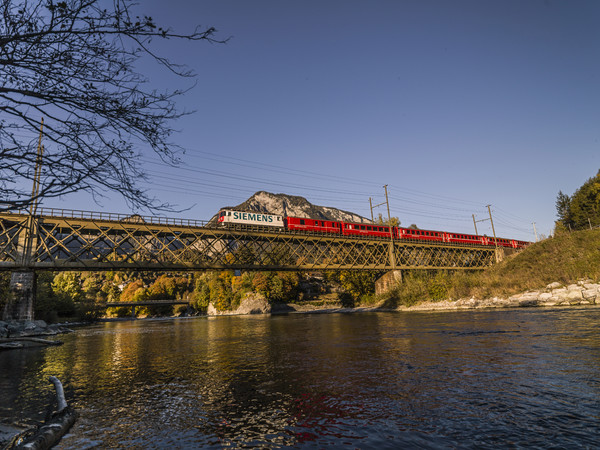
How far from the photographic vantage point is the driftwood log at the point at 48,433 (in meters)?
3.58

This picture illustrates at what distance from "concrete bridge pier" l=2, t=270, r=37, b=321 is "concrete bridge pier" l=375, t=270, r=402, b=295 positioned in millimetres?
44253

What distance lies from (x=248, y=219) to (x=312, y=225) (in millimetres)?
9568

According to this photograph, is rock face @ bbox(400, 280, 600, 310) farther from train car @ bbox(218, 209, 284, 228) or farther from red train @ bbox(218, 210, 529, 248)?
train car @ bbox(218, 209, 284, 228)

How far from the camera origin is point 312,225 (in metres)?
46.2

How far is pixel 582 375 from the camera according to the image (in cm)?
595

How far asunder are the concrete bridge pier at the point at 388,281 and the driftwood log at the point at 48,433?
156ft

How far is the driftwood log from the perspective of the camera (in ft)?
→ 11.8

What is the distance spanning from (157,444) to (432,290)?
126 feet

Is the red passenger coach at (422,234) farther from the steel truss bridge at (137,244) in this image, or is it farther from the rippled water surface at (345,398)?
the rippled water surface at (345,398)

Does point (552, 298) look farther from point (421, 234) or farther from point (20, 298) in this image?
point (20, 298)

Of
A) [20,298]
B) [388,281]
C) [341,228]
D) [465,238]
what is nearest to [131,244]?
[20,298]

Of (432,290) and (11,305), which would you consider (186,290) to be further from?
(432,290)

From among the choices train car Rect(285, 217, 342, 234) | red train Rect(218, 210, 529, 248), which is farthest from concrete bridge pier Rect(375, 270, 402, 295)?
train car Rect(285, 217, 342, 234)

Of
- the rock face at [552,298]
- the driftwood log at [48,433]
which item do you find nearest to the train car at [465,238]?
the rock face at [552,298]
